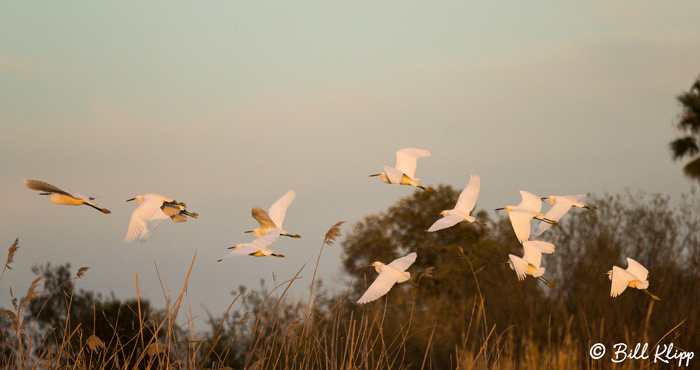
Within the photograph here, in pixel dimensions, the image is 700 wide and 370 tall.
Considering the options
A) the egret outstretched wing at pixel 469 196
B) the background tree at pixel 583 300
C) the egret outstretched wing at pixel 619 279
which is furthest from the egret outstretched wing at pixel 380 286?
the background tree at pixel 583 300

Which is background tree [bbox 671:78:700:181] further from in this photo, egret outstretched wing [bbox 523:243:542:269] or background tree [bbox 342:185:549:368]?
egret outstretched wing [bbox 523:243:542:269]

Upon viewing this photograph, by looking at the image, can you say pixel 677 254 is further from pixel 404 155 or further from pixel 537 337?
pixel 404 155

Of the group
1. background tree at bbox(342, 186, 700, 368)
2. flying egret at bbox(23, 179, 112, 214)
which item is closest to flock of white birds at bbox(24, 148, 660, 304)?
flying egret at bbox(23, 179, 112, 214)

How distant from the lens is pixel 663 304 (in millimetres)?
8594

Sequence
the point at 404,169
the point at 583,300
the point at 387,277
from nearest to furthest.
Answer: the point at 387,277 < the point at 404,169 < the point at 583,300

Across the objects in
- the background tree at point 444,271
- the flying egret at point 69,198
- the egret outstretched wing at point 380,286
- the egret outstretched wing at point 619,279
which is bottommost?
the background tree at point 444,271

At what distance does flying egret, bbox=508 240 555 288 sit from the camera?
255cm

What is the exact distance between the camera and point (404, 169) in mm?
3002

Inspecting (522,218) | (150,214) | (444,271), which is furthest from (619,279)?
(444,271)

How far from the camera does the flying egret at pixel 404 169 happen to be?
8.38 ft

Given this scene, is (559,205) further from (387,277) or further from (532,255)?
(387,277)

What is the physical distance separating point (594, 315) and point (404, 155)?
247 inches

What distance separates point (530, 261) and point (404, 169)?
71cm

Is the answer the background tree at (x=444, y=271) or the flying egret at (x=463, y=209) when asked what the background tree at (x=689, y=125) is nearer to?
the background tree at (x=444, y=271)
